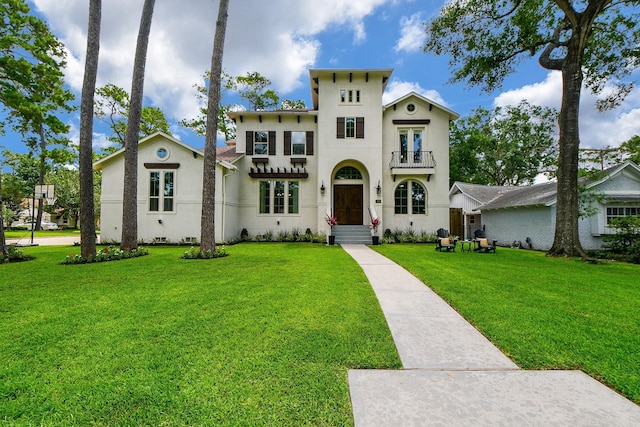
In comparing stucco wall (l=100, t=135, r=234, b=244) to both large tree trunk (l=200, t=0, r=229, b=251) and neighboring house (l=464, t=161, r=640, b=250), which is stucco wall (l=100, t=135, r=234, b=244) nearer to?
large tree trunk (l=200, t=0, r=229, b=251)

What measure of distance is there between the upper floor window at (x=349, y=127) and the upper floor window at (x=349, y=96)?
0.93m

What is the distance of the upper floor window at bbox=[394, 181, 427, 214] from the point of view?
15578 mm

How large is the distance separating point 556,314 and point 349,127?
498 inches

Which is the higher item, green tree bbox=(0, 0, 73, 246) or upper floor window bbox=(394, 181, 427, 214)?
green tree bbox=(0, 0, 73, 246)

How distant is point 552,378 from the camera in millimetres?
2414

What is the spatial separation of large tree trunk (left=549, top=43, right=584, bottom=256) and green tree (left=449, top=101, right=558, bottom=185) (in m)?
17.8

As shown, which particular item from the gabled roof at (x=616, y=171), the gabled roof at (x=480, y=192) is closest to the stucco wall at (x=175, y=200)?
the gabled roof at (x=480, y=192)

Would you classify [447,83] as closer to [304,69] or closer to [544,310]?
[304,69]

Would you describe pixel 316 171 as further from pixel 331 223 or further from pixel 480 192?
pixel 480 192

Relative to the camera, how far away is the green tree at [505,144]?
27453 mm

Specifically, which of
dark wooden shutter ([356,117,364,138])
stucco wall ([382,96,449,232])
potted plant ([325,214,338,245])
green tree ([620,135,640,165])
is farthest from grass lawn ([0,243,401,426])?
green tree ([620,135,640,165])

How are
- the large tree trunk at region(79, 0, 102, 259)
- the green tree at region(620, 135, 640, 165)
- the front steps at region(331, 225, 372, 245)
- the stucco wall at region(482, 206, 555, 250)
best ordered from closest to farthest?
1. the large tree trunk at region(79, 0, 102, 259)
2. the stucco wall at region(482, 206, 555, 250)
3. the front steps at region(331, 225, 372, 245)
4. the green tree at region(620, 135, 640, 165)

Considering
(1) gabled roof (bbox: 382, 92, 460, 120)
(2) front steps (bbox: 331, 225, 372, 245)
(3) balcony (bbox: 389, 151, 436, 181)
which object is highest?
(1) gabled roof (bbox: 382, 92, 460, 120)

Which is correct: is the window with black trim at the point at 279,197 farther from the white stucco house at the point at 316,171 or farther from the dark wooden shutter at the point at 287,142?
the dark wooden shutter at the point at 287,142
